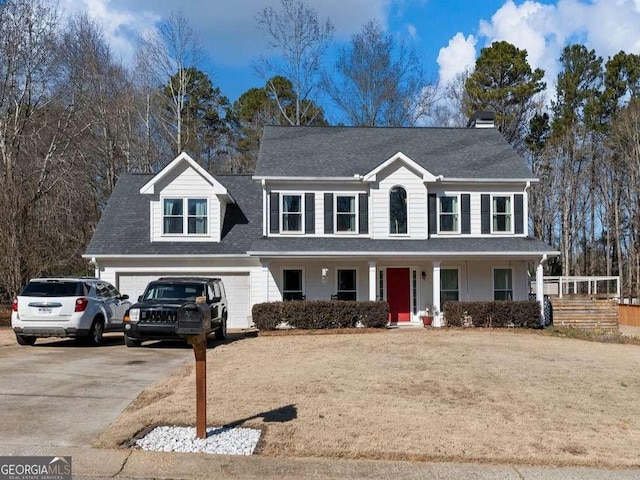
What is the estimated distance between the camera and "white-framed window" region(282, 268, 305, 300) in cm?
2348

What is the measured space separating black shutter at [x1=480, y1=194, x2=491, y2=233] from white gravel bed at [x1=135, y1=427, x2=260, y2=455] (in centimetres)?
1795

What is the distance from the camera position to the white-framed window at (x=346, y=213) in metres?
23.5

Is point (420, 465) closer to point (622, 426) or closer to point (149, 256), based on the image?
point (622, 426)

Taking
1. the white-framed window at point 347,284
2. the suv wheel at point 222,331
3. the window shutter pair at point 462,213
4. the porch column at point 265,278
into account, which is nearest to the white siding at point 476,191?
the window shutter pair at point 462,213

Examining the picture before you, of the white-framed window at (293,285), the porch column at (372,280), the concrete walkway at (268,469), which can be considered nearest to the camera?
the concrete walkway at (268,469)

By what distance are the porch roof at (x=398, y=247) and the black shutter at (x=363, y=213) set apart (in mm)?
468

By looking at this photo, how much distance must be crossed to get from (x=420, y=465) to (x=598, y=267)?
46.8m

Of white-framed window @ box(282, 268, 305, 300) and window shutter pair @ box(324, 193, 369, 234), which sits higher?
window shutter pair @ box(324, 193, 369, 234)

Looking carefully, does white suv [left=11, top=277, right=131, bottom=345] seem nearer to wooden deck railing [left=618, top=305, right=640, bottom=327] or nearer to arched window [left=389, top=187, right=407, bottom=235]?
arched window [left=389, top=187, right=407, bottom=235]

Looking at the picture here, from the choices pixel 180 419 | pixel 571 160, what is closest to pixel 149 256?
pixel 180 419

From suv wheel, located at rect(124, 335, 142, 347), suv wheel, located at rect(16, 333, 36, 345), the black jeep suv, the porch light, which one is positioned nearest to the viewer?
the black jeep suv

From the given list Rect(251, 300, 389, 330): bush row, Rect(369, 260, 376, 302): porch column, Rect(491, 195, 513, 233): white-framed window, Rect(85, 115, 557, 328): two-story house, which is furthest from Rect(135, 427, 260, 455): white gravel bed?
Rect(491, 195, 513, 233): white-framed window

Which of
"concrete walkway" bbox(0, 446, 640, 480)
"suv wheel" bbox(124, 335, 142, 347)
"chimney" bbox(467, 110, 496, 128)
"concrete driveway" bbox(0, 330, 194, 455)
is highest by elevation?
"chimney" bbox(467, 110, 496, 128)

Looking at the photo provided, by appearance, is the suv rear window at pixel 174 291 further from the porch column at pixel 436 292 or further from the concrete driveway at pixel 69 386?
the porch column at pixel 436 292
